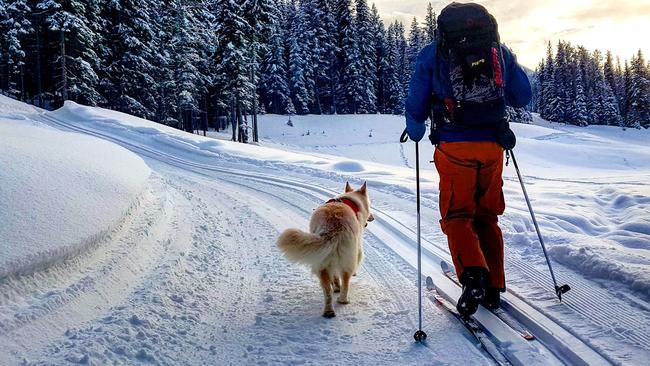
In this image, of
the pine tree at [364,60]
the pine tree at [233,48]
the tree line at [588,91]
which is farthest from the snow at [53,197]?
the tree line at [588,91]

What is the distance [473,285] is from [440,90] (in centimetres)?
146

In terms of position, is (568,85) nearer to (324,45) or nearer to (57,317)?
(324,45)

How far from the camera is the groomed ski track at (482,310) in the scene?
2.72 m

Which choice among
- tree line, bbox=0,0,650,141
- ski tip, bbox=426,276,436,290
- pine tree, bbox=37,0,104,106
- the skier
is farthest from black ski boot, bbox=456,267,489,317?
pine tree, bbox=37,0,104,106

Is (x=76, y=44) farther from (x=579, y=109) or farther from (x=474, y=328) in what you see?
(x=579, y=109)

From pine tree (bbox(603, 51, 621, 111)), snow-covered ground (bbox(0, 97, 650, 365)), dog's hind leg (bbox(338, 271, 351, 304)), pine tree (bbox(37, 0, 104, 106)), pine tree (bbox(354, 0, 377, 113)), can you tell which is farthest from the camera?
pine tree (bbox(603, 51, 621, 111))

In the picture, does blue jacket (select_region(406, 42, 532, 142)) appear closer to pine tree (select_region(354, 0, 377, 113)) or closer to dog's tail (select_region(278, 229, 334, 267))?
dog's tail (select_region(278, 229, 334, 267))

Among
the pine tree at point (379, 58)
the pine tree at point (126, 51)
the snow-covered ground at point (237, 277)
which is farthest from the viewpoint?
the pine tree at point (379, 58)

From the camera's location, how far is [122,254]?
14.5ft

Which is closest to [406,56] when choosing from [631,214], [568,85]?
[568,85]

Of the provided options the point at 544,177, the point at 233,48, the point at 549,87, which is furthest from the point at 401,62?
the point at 544,177

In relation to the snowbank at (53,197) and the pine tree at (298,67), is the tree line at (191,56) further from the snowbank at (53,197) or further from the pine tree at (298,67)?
the snowbank at (53,197)

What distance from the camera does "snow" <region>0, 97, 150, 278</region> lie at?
3.54 meters

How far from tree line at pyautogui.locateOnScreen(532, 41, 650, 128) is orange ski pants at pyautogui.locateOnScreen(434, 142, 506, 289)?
75.8 m
